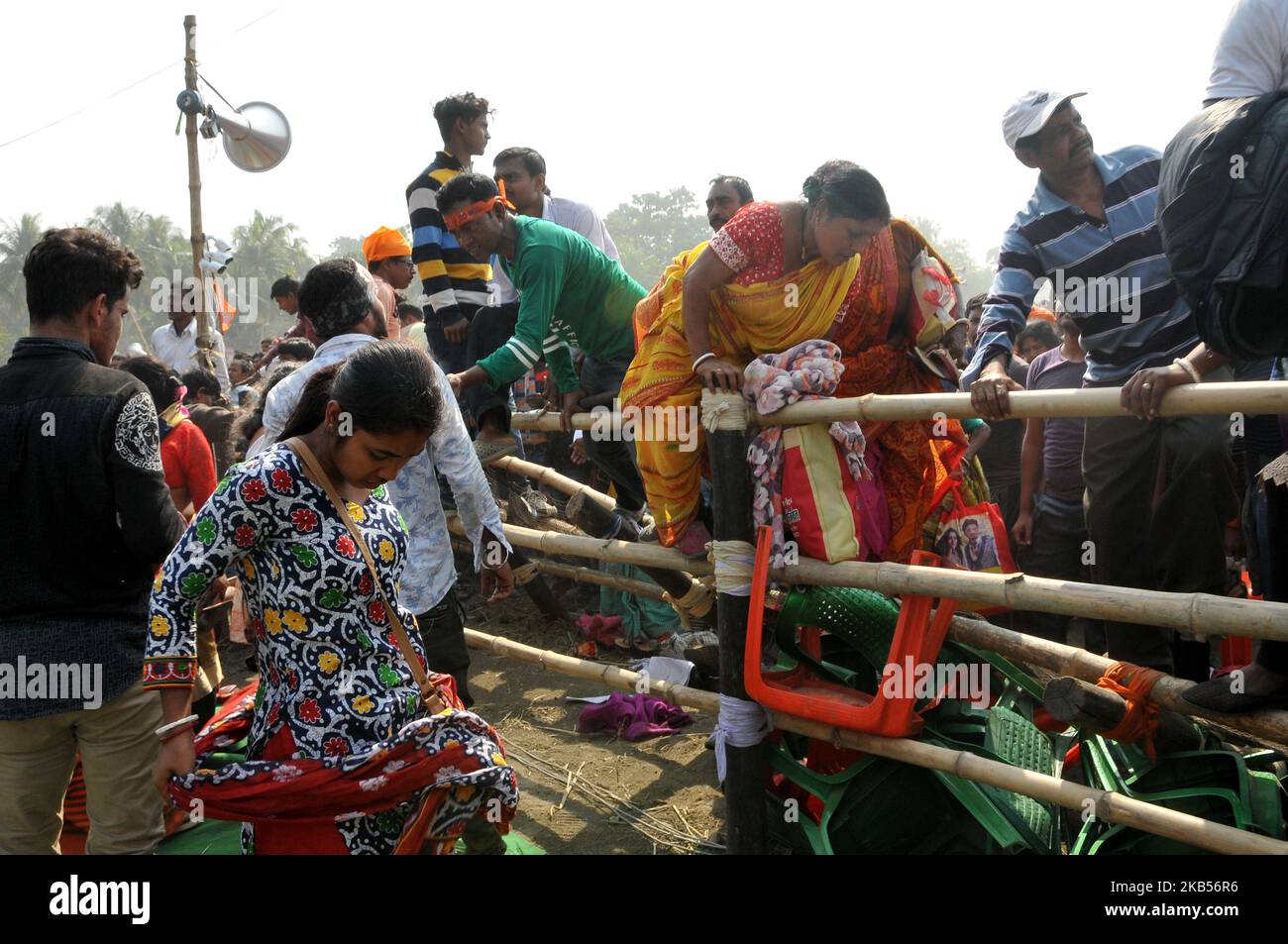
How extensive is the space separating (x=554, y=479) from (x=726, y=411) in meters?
1.79

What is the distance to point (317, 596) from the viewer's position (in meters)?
2.26

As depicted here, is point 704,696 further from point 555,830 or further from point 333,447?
point 333,447

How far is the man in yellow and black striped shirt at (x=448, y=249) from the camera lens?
5.06 m

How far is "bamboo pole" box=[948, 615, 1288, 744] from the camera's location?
2.48 metres

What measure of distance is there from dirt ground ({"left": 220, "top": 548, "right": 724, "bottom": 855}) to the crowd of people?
846 millimetres

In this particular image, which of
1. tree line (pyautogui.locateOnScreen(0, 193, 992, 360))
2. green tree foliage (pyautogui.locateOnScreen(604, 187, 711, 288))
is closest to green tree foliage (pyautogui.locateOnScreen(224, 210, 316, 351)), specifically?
tree line (pyautogui.locateOnScreen(0, 193, 992, 360))

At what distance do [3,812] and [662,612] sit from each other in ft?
12.8

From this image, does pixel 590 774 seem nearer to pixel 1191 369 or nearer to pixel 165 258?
pixel 1191 369

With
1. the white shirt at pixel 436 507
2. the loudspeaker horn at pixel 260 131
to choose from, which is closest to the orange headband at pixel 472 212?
the white shirt at pixel 436 507

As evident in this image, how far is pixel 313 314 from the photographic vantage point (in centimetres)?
356

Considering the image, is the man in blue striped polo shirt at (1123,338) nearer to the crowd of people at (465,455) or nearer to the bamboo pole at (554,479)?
the crowd of people at (465,455)

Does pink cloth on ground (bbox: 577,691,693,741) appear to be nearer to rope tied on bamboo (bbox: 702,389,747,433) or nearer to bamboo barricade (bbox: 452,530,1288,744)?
bamboo barricade (bbox: 452,530,1288,744)

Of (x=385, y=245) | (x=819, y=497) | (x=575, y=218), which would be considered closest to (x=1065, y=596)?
(x=819, y=497)
